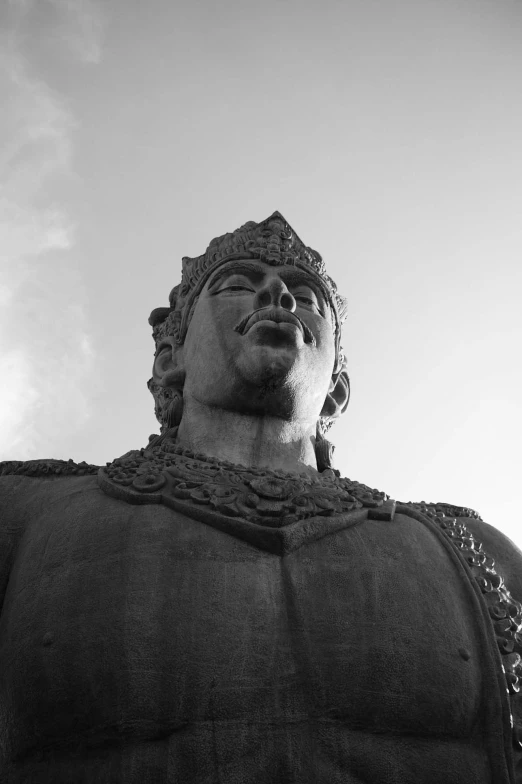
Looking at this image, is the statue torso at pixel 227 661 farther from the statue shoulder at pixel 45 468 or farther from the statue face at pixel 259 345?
the statue face at pixel 259 345

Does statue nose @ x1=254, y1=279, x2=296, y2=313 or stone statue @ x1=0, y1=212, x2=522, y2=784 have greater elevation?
statue nose @ x1=254, y1=279, x2=296, y2=313

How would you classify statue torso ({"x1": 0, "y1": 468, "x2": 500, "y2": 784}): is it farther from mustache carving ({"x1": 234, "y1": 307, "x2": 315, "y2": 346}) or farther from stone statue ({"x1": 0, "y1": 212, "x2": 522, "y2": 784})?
mustache carving ({"x1": 234, "y1": 307, "x2": 315, "y2": 346})

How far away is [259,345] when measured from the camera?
21.4 feet

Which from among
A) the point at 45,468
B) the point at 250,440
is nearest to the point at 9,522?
the point at 45,468

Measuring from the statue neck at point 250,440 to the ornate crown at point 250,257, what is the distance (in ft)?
4.62

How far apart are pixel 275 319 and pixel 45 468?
Answer: 6.80 ft

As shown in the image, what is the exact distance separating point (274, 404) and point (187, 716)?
9.70 ft

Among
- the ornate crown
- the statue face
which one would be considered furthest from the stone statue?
the ornate crown

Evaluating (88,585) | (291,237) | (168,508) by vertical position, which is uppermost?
(291,237)

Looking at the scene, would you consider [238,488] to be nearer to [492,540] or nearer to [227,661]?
[227,661]

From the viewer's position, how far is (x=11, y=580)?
199 inches

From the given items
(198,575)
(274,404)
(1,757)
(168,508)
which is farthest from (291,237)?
(1,757)

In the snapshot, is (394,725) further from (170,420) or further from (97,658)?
(170,420)

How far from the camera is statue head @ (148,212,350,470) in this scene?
6543 millimetres
